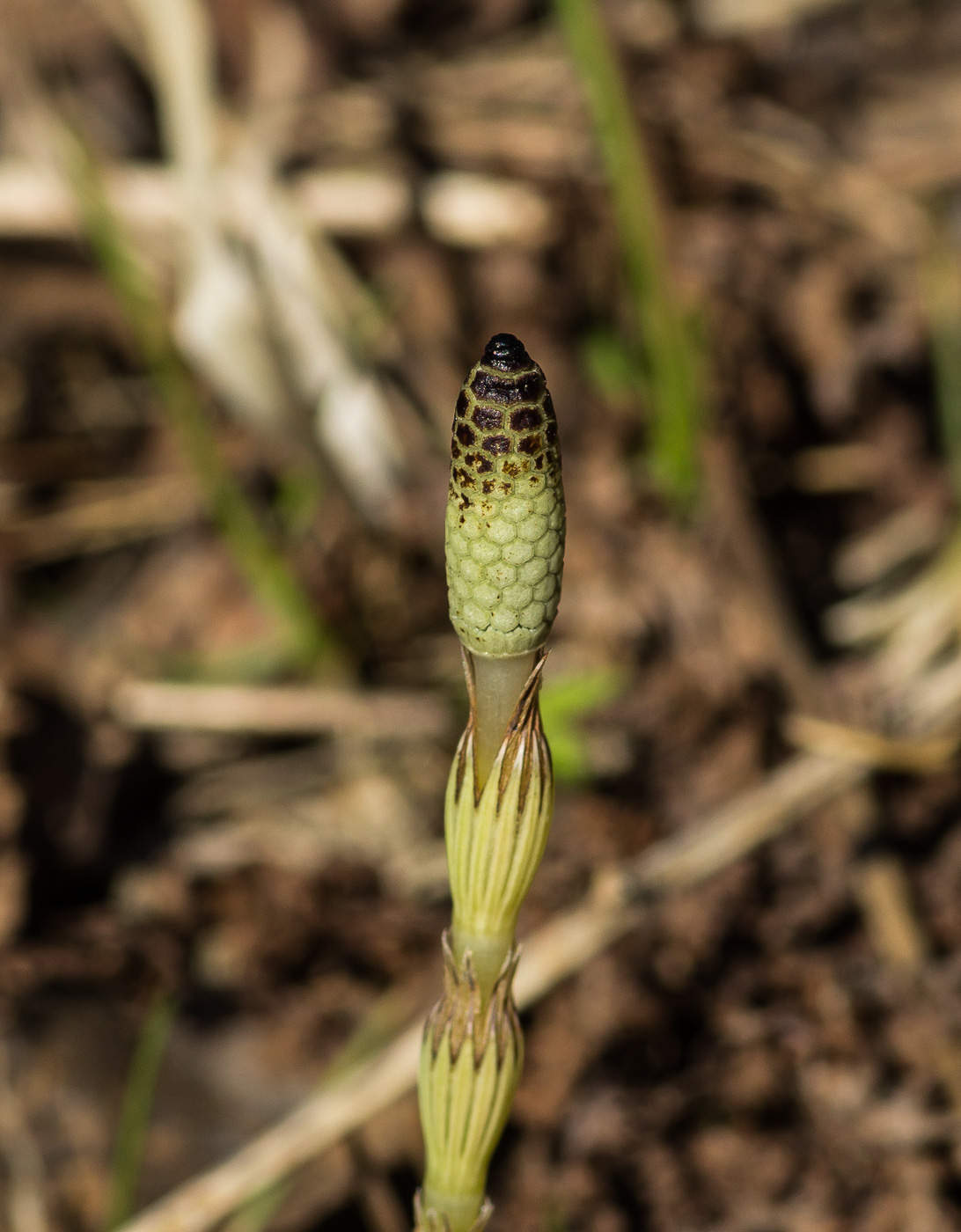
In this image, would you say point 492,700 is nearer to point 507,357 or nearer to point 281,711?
point 507,357

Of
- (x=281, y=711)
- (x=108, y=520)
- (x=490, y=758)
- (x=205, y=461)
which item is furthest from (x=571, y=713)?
(x=108, y=520)

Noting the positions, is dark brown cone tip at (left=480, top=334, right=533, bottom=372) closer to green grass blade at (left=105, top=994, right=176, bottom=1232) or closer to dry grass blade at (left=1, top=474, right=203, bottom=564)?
green grass blade at (left=105, top=994, right=176, bottom=1232)

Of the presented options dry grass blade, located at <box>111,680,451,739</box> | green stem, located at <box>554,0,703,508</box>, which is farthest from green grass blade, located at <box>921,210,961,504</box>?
dry grass blade, located at <box>111,680,451,739</box>

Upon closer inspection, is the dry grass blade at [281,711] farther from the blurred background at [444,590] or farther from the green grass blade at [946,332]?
the green grass blade at [946,332]

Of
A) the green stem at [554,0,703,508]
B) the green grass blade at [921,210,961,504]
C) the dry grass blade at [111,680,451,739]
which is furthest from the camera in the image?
the green grass blade at [921,210,961,504]

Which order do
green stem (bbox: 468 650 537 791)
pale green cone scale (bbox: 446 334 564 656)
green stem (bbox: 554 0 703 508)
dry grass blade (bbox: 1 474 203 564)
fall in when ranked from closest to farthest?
pale green cone scale (bbox: 446 334 564 656) → green stem (bbox: 468 650 537 791) → green stem (bbox: 554 0 703 508) → dry grass blade (bbox: 1 474 203 564)

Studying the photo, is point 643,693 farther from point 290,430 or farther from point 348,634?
point 290,430
